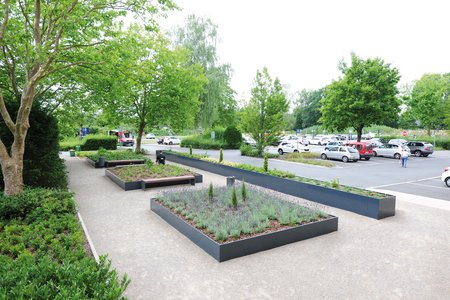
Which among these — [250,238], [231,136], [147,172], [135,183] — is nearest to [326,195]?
[250,238]

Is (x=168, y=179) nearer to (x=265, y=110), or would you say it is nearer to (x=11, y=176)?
(x=11, y=176)

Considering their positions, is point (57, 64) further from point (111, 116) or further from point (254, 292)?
point (111, 116)

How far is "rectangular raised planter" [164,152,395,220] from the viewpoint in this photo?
8211 mm

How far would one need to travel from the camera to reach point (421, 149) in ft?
95.0

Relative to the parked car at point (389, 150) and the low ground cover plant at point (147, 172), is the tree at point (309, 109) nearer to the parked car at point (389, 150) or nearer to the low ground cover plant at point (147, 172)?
the parked car at point (389, 150)

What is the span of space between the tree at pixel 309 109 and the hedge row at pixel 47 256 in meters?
73.0

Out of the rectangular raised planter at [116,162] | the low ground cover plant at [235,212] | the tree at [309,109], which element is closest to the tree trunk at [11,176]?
the low ground cover plant at [235,212]

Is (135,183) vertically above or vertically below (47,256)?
below

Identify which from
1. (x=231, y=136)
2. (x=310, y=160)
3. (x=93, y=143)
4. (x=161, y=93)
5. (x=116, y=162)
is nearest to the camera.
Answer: (x=116, y=162)

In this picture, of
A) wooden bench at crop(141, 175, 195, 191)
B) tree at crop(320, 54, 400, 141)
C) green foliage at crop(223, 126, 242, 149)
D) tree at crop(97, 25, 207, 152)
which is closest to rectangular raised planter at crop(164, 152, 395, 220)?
wooden bench at crop(141, 175, 195, 191)

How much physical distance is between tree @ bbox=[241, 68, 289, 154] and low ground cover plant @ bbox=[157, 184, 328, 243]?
16467mm

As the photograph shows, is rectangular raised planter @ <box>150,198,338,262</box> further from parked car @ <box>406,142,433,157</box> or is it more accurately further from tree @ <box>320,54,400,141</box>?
parked car @ <box>406,142,433,157</box>

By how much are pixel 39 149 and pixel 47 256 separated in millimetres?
7076

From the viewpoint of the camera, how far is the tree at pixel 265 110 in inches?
984
